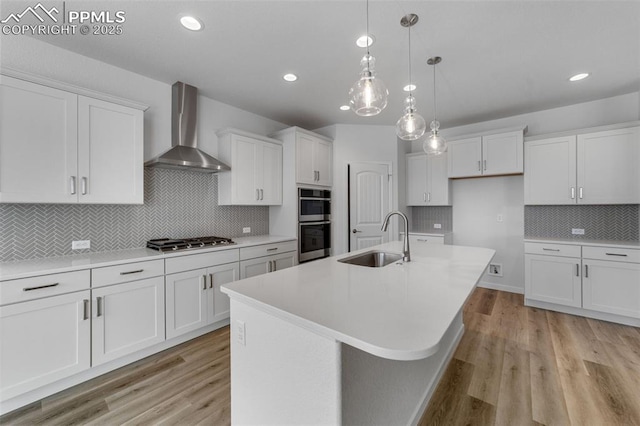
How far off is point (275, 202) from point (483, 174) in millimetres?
3062

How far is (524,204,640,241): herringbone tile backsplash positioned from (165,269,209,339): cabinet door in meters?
4.38

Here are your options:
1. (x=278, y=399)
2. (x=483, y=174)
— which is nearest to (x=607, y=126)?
(x=483, y=174)

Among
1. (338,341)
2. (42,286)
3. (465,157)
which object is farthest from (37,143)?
(465,157)

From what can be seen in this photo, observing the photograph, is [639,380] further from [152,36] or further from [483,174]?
[152,36]

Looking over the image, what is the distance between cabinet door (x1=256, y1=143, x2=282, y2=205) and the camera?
3557mm

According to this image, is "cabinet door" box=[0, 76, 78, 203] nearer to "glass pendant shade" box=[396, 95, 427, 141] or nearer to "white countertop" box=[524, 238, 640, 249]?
"glass pendant shade" box=[396, 95, 427, 141]

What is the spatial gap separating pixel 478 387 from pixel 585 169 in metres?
3.06

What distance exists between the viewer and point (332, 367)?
1.00m

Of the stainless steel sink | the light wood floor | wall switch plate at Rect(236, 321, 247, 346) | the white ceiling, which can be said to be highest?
the white ceiling

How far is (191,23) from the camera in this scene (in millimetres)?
1945

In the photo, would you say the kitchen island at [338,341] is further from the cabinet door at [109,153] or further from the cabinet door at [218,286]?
the cabinet door at [109,153]

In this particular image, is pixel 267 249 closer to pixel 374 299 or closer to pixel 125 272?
pixel 125 272

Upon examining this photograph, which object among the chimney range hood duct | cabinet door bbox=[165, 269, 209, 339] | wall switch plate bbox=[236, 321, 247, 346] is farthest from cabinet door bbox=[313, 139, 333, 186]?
wall switch plate bbox=[236, 321, 247, 346]

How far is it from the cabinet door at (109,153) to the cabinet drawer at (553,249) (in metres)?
4.53
